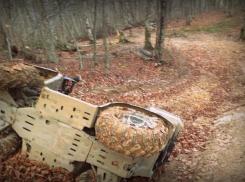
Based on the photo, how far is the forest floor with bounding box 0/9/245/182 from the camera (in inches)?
209

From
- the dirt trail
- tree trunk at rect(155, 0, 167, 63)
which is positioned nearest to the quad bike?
the dirt trail

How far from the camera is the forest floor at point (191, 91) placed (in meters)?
5.32

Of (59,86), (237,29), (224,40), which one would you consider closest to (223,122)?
(59,86)

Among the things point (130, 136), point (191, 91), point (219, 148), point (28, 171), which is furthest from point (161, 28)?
point (130, 136)

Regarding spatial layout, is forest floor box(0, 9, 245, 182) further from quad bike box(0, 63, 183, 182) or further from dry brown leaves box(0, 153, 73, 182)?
dry brown leaves box(0, 153, 73, 182)

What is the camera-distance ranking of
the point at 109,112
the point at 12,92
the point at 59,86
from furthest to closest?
1. the point at 59,86
2. the point at 12,92
3. the point at 109,112

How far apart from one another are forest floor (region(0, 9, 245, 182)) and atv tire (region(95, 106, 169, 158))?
80.5 inches

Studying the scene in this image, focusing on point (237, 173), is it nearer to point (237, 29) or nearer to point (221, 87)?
point (221, 87)

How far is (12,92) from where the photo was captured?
14.8 ft

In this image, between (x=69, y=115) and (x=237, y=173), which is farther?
(x=237, y=173)

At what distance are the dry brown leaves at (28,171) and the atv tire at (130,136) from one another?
1.40 metres

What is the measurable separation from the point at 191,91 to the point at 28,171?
7.83 metres

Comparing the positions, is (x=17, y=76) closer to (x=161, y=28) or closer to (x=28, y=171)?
(x=28, y=171)

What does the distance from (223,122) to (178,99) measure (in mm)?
2223
